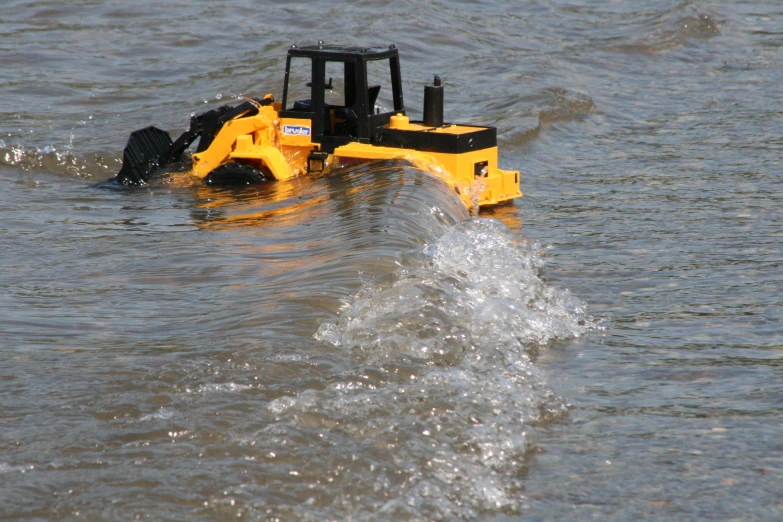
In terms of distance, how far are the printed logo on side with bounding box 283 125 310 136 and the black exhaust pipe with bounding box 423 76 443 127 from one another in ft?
3.53

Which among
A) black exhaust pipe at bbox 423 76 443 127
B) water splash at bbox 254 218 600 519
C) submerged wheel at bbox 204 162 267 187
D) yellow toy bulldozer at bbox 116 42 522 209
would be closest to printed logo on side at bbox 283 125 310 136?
yellow toy bulldozer at bbox 116 42 522 209

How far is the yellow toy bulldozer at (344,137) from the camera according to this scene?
863cm

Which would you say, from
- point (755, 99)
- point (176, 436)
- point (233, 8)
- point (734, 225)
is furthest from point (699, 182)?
point (233, 8)

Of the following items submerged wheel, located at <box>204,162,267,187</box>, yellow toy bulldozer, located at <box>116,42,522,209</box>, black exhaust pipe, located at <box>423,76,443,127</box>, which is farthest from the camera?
submerged wheel, located at <box>204,162,267,187</box>

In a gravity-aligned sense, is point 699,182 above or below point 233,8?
below

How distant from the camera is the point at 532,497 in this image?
12.7 feet

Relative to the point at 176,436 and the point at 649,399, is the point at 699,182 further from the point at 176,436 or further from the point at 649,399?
the point at 176,436

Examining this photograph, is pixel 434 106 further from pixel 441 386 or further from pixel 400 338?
pixel 441 386

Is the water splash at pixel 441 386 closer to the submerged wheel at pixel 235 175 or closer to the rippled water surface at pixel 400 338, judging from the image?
the rippled water surface at pixel 400 338

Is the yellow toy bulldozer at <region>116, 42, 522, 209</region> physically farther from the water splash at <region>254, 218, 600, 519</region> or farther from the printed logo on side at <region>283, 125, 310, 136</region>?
the water splash at <region>254, 218, 600, 519</region>

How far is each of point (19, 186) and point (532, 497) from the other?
797 cm

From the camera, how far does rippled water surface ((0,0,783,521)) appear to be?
3.88 metres

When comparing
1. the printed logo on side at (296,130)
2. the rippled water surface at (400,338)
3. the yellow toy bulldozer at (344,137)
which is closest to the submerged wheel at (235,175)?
the yellow toy bulldozer at (344,137)

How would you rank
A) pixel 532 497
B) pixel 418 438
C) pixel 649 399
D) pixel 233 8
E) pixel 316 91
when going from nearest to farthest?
pixel 532 497 → pixel 418 438 → pixel 649 399 → pixel 316 91 → pixel 233 8
